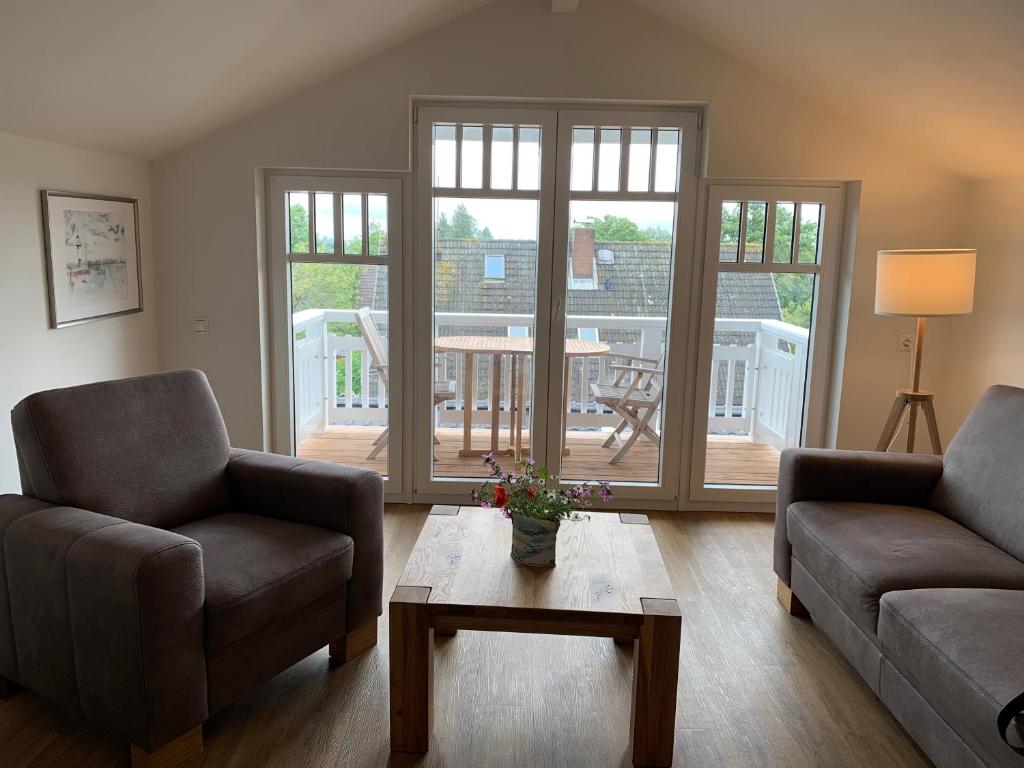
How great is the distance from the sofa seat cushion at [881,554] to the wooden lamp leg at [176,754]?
6.74 feet

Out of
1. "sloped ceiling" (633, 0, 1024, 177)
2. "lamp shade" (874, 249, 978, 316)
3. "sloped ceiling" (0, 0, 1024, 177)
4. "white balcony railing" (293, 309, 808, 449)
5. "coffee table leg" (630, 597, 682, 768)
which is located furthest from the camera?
"white balcony railing" (293, 309, 808, 449)

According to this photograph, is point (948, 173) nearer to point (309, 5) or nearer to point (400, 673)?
point (309, 5)

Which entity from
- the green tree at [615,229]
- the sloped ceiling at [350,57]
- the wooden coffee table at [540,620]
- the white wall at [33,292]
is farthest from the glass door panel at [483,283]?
the wooden coffee table at [540,620]

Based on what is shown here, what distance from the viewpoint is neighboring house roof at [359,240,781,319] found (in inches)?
168

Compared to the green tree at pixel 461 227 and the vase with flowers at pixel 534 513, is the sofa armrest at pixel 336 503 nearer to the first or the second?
the vase with flowers at pixel 534 513

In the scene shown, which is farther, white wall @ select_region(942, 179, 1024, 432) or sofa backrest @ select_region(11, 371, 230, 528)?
white wall @ select_region(942, 179, 1024, 432)

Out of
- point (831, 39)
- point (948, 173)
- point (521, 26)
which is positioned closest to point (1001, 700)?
point (831, 39)

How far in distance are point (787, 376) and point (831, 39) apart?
183cm

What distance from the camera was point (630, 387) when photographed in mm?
4453

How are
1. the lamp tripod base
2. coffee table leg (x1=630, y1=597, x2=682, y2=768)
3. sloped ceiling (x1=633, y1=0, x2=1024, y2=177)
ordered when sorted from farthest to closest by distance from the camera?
1. the lamp tripod base
2. sloped ceiling (x1=633, y1=0, x2=1024, y2=177)
3. coffee table leg (x1=630, y1=597, x2=682, y2=768)

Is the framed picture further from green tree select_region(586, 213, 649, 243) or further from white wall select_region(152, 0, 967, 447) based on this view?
green tree select_region(586, 213, 649, 243)

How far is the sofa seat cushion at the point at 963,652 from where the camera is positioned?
1.90 metres

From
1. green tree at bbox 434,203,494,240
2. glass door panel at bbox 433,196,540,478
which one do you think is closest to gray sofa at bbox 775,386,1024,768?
glass door panel at bbox 433,196,540,478

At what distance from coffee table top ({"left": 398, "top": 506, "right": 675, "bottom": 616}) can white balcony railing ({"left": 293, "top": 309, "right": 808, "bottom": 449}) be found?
1.52 metres
